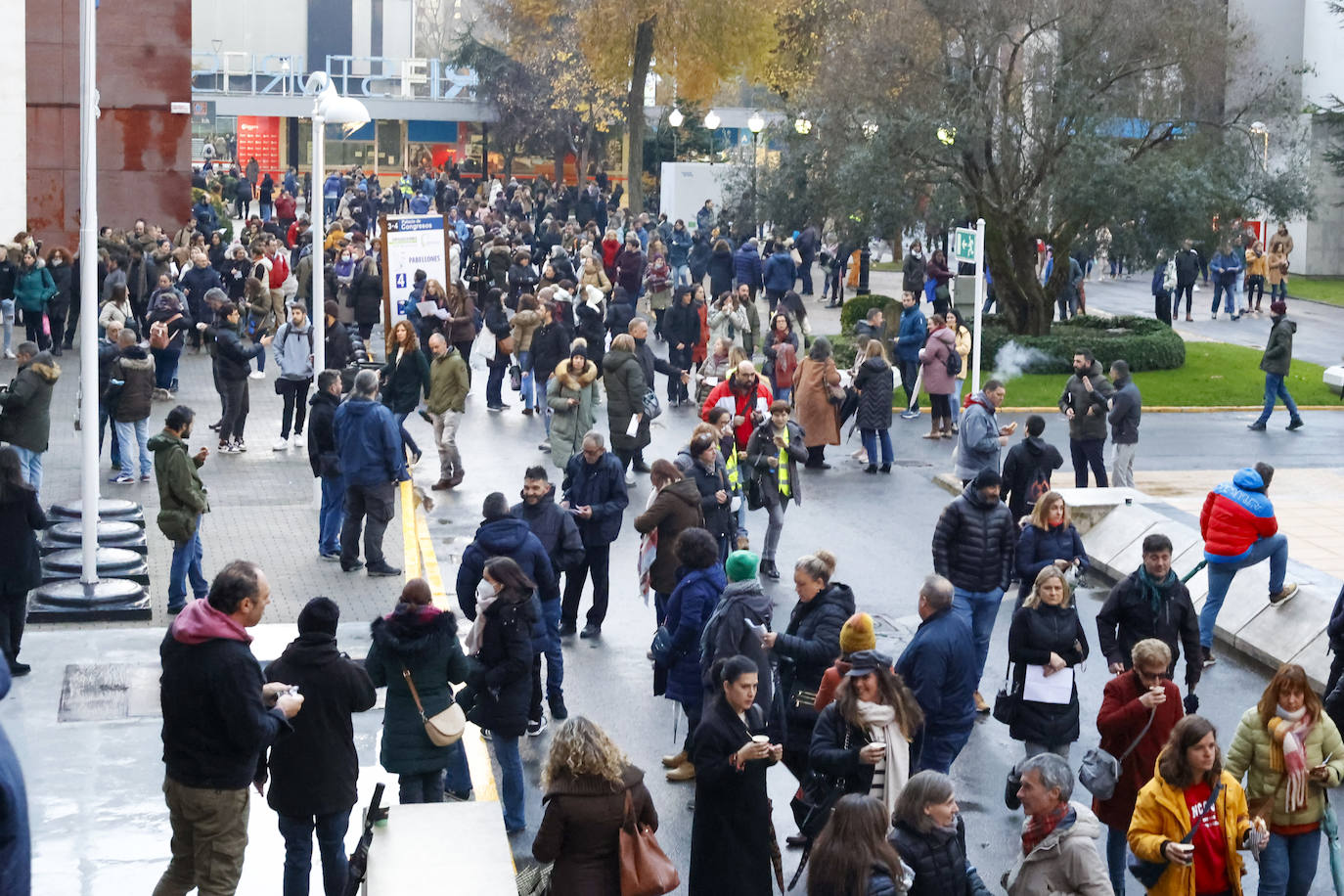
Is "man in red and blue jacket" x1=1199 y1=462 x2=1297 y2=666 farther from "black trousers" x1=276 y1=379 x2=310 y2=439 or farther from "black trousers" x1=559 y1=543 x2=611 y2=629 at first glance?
"black trousers" x1=276 y1=379 x2=310 y2=439

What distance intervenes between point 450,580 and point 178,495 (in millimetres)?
2701

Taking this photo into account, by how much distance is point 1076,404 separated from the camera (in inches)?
699

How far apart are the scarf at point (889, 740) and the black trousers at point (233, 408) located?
41.5 ft

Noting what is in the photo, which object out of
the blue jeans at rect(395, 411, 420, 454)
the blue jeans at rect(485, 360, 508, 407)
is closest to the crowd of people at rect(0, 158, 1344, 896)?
the blue jeans at rect(395, 411, 420, 454)

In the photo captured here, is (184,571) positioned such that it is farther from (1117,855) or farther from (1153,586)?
(1117,855)

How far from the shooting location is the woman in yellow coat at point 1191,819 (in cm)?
738

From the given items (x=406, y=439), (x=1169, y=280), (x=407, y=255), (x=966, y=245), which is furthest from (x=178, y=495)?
(x=1169, y=280)

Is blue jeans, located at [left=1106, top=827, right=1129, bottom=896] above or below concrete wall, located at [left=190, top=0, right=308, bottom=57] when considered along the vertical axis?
below

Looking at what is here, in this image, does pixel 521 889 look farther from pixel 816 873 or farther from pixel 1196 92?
pixel 1196 92

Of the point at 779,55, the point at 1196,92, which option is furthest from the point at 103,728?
the point at 779,55

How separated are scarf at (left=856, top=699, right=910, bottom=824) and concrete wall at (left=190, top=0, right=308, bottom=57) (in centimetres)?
6546

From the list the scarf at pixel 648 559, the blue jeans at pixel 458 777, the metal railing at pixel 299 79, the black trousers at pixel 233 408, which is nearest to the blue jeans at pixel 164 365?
the black trousers at pixel 233 408

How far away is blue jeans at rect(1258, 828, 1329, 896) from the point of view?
840 centimetres

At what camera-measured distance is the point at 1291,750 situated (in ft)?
27.2
